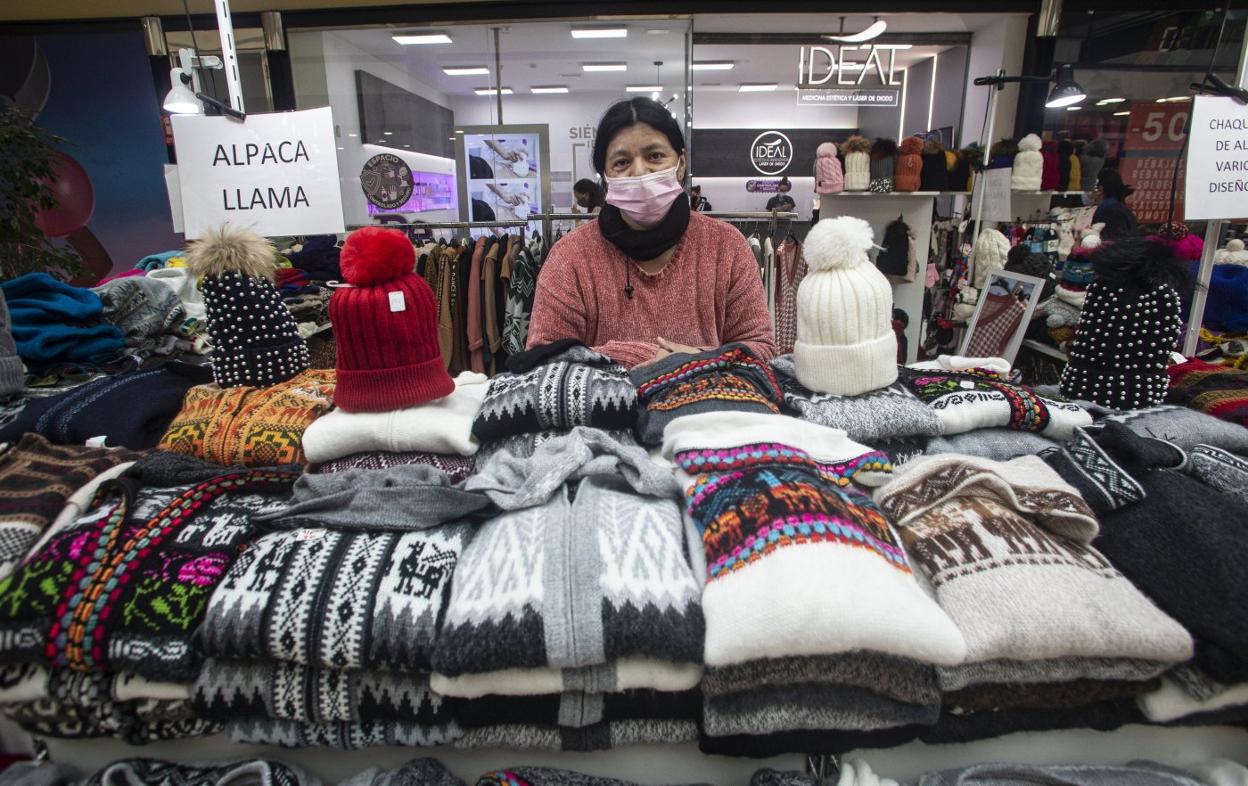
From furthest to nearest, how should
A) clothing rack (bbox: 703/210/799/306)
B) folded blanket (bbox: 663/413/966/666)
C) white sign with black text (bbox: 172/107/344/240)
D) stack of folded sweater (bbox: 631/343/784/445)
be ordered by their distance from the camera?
clothing rack (bbox: 703/210/799/306)
white sign with black text (bbox: 172/107/344/240)
stack of folded sweater (bbox: 631/343/784/445)
folded blanket (bbox: 663/413/966/666)

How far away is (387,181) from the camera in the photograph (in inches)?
181

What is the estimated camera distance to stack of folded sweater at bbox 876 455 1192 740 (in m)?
0.64

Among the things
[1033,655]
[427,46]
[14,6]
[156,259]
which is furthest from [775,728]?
[14,6]

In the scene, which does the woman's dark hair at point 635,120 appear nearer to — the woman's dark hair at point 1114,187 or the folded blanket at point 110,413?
the folded blanket at point 110,413

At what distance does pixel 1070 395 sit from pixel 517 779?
128cm

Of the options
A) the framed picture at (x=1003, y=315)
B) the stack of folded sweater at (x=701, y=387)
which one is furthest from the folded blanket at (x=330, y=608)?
the framed picture at (x=1003, y=315)

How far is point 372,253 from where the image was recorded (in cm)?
100

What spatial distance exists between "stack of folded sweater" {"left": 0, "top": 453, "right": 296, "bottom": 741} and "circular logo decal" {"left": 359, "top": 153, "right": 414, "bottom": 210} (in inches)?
169

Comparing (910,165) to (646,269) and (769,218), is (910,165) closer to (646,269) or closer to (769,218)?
(769,218)

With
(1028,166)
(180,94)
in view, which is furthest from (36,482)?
(1028,166)

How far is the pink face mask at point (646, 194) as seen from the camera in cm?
139

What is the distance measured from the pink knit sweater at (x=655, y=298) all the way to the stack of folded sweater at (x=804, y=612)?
71 cm

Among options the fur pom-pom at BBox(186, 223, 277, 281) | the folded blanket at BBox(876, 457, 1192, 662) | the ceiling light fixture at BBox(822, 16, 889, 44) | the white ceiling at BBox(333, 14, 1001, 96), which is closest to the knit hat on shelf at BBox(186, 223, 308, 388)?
the fur pom-pom at BBox(186, 223, 277, 281)

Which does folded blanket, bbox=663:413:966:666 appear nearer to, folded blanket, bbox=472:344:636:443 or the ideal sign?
folded blanket, bbox=472:344:636:443
